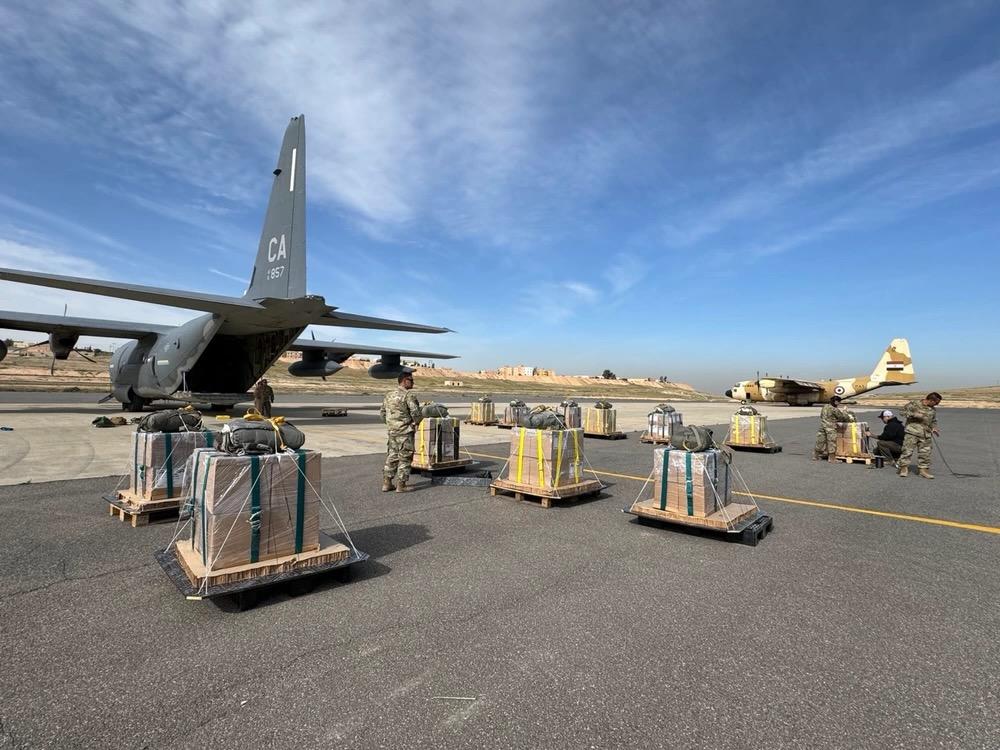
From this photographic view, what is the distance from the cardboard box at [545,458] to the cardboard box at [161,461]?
4.36m

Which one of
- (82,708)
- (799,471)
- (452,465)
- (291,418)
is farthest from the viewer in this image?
(291,418)

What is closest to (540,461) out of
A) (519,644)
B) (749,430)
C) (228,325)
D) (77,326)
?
(519,644)

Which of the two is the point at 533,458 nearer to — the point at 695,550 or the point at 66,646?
the point at 695,550

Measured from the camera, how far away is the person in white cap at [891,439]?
12.2 meters

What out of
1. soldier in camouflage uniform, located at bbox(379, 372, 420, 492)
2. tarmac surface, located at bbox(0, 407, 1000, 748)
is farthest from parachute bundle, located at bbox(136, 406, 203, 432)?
soldier in camouflage uniform, located at bbox(379, 372, 420, 492)

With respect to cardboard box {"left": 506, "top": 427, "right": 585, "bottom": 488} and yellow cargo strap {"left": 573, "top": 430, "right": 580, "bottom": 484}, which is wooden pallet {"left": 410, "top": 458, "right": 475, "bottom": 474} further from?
yellow cargo strap {"left": 573, "top": 430, "right": 580, "bottom": 484}

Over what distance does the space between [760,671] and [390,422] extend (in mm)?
6081

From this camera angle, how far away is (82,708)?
2.66m

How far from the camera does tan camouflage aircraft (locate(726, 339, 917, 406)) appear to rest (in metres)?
45.0

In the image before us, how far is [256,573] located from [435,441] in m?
5.58

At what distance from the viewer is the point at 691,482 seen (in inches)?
239

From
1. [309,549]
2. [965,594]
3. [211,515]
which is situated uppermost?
[211,515]

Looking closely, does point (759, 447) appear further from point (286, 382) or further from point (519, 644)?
point (286, 382)

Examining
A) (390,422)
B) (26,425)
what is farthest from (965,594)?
(26,425)
